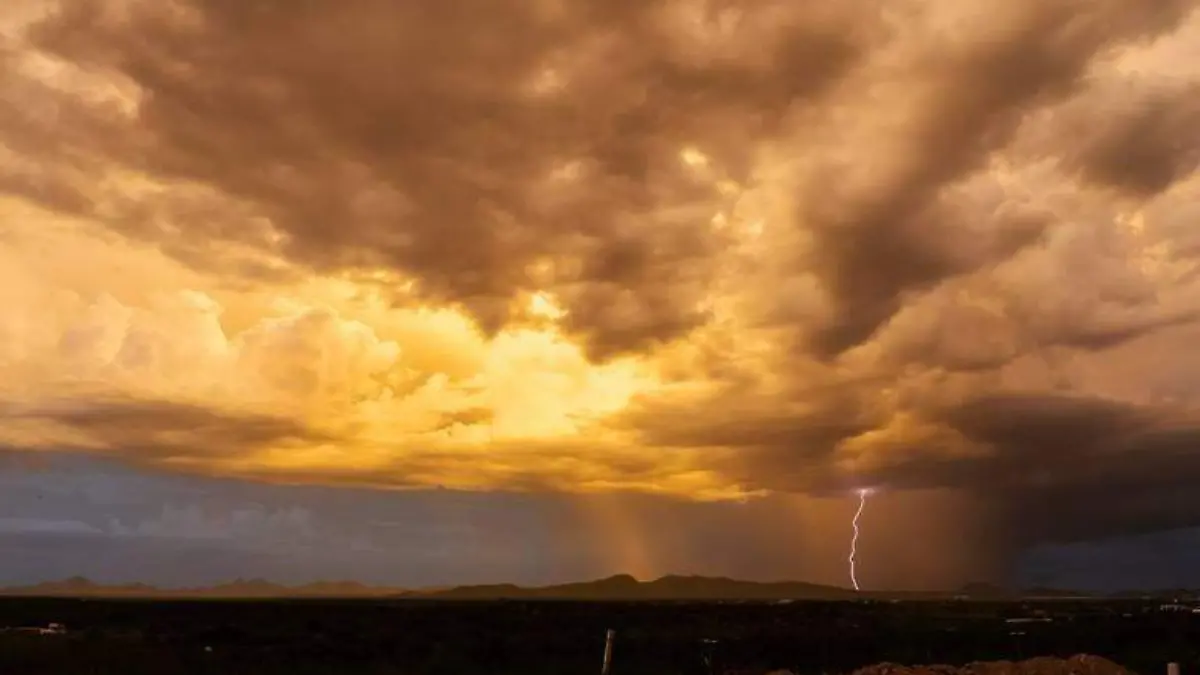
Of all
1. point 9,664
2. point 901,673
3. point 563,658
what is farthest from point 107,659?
point 901,673

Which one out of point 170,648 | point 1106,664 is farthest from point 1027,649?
point 170,648

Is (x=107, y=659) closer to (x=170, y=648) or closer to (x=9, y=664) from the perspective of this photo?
(x=9, y=664)

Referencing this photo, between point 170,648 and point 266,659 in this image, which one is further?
point 170,648

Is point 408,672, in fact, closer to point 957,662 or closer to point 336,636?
point 957,662

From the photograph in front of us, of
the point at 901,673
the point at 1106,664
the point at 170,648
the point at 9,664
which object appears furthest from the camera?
the point at 170,648

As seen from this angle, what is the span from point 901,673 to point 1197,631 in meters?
63.6

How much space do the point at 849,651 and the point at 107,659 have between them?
36939mm

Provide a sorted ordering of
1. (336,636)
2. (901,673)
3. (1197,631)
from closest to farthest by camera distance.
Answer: (901,673) → (336,636) → (1197,631)

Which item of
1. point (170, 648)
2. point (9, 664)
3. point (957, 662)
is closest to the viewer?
point (9, 664)

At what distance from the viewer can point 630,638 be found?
211ft

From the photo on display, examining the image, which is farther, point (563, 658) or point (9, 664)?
point (563, 658)

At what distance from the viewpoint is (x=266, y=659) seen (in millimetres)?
48125

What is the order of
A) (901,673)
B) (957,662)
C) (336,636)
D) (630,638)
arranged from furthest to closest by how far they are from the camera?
(336,636), (630,638), (957,662), (901,673)

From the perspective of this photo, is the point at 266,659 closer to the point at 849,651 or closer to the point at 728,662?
the point at 728,662
